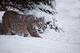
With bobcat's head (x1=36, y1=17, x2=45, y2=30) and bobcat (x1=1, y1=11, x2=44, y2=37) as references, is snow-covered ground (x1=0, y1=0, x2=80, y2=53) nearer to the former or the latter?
bobcat's head (x1=36, y1=17, x2=45, y2=30)

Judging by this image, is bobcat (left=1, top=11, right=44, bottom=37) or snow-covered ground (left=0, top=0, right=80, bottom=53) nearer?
snow-covered ground (left=0, top=0, right=80, bottom=53)

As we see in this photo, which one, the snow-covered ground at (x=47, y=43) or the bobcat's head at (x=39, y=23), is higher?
the bobcat's head at (x=39, y=23)

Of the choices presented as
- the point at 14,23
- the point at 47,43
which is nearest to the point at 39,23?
the point at 14,23

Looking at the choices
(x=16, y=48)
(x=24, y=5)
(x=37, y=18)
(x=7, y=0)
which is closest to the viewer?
(x=16, y=48)

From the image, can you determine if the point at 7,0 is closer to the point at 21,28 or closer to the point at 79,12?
the point at 21,28

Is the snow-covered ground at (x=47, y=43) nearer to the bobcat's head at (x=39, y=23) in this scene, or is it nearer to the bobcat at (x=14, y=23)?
the bobcat's head at (x=39, y=23)

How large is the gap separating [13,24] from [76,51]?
2.72 m

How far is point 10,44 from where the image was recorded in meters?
3.48

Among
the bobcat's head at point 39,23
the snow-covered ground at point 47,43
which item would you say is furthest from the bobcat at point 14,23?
the snow-covered ground at point 47,43

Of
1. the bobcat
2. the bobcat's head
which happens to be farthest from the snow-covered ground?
the bobcat

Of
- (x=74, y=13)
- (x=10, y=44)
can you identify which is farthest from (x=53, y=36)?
(x=74, y=13)

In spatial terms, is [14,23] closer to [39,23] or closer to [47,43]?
[39,23]

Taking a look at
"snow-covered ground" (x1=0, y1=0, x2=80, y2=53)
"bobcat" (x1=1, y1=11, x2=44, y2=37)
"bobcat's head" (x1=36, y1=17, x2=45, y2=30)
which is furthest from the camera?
"bobcat's head" (x1=36, y1=17, x2=45, y2=30)

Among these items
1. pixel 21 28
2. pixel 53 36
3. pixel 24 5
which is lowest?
pixel 53 36
